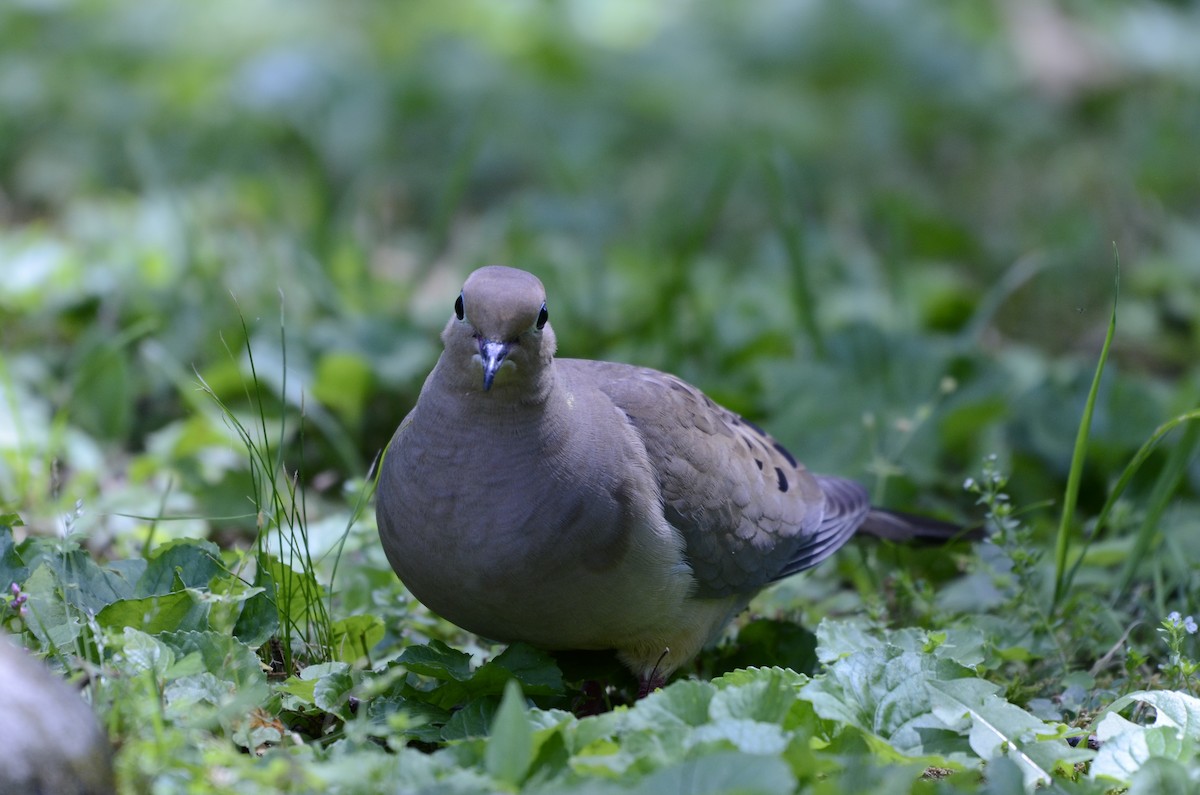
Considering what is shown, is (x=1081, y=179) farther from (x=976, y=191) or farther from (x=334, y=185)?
(x=334, y=185)

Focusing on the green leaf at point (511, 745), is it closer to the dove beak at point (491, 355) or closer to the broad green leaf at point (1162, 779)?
the dove beak at point (491, 355)

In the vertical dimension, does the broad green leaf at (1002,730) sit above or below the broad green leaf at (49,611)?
below

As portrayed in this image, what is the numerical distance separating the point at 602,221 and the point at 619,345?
1315 millimetres

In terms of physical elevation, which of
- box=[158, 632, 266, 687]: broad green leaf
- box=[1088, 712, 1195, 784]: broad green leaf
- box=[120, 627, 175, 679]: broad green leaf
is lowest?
box=[1088, 712, 1195, 784]: broad green leaf

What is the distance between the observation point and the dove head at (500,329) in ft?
9.73

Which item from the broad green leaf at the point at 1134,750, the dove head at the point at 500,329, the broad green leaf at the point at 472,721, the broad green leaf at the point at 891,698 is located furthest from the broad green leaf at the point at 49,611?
the broad green leaf at the point at 1134,750

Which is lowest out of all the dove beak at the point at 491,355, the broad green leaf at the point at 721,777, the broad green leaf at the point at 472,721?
the broad green leaf at the point at 472,721

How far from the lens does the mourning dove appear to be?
9.64 ft

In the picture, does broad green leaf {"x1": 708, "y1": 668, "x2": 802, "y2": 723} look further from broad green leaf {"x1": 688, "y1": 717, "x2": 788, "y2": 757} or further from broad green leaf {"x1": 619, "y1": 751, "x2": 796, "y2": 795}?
broad green leaf {"x1": 619, "y1": 751, "x2": 796, "y2": 795}

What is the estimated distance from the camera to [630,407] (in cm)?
333

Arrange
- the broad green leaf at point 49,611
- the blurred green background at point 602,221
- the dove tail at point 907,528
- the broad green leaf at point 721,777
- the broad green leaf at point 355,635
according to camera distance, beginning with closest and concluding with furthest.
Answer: the broad green leaf at point 721,777 < the broad green leaf at point 49,611 < the broad green leaf at point 355,635 < the dove tail at point 907,528 < the blurred green background at point 602,221

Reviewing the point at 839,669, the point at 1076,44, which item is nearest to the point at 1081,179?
the point at 1076,44

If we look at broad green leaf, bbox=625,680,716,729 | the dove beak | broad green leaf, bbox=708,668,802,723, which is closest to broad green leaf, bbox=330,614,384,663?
the dove beak

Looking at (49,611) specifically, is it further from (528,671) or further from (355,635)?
(528,671)
